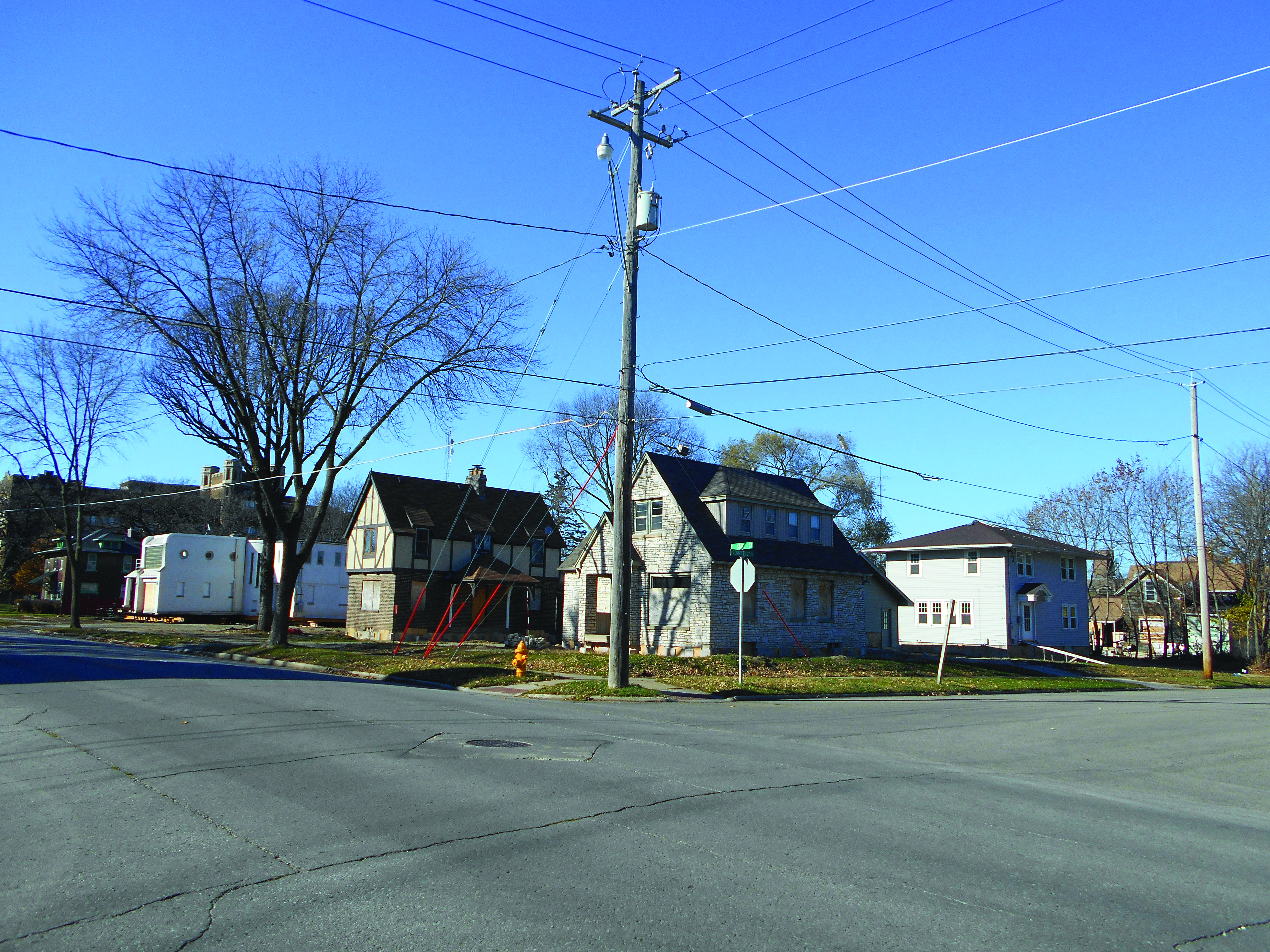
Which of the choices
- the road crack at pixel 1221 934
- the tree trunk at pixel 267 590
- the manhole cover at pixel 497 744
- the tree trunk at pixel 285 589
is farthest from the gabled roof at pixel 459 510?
the road crack at pixel 1221 934

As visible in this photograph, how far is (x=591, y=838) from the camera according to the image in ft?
22.2

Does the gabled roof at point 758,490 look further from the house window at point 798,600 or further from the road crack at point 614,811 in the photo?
the road crack at point 614,811

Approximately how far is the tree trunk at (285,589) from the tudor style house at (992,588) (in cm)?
2968

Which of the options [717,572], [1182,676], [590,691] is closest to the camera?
[590,691]

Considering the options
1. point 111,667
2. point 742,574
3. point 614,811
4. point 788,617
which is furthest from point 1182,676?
point 111,667

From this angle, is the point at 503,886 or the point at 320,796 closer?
the point at 503,886

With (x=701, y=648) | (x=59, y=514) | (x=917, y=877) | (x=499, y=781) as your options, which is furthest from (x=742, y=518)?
(x=59, y=514)

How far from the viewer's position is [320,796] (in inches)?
310

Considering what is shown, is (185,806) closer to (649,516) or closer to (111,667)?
(111,667)

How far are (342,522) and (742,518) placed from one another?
6643cm

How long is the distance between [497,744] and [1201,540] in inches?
1305

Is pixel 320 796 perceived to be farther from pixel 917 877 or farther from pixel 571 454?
pixel 571 454

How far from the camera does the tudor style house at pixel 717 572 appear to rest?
3262 cm

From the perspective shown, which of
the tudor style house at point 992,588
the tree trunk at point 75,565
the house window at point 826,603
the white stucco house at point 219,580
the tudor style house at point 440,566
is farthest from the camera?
the white stucco house at point 219,580
